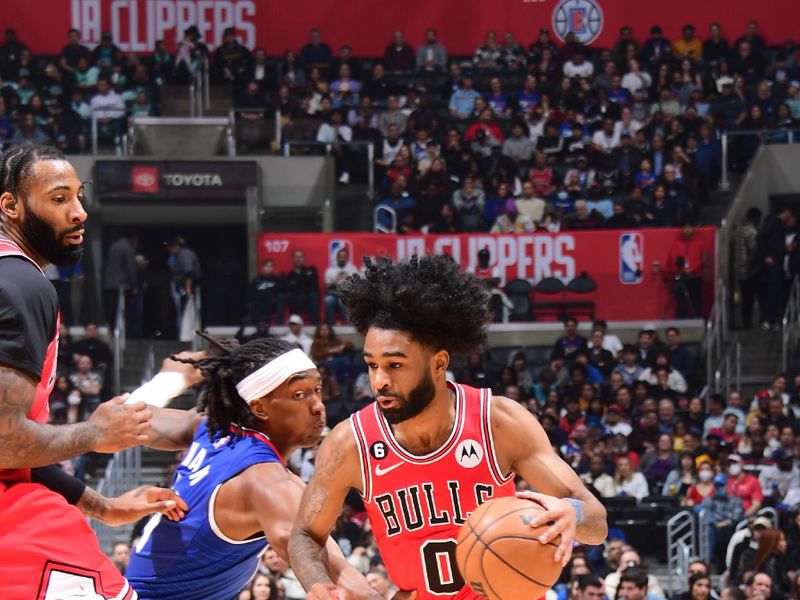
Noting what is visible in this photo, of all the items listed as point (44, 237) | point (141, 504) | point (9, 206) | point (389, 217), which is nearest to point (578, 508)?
point (141, 504)

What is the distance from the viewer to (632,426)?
1630cm

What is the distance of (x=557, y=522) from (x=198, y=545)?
163cm

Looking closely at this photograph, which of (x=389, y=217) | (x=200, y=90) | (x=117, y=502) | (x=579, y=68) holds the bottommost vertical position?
(x=117, y=502)

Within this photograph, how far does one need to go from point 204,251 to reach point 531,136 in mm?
6115

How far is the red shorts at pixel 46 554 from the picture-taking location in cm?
466

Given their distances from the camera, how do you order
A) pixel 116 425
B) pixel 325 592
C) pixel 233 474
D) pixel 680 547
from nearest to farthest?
pixel 116 425 → pixel 325 592 → pixel 233 474 → pixel 680 547

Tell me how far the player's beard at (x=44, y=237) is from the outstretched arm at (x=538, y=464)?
1903mm

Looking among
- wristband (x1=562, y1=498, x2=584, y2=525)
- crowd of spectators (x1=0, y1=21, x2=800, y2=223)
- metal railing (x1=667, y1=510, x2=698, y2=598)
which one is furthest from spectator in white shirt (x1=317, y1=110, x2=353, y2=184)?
wristband (x1=562, y1=498, x2=584, y2=525)

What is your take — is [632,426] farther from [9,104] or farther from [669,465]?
[9,104]

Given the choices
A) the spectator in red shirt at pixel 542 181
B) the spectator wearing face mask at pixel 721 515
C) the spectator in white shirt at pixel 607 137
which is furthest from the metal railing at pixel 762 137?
the spectator wearing face mask at pixel 721 515

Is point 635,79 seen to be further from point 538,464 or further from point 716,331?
point 538,464

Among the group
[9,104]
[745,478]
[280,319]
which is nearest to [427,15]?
[9,104]

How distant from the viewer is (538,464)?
221 inches

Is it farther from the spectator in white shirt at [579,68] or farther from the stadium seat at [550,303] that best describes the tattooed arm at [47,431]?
the spectator in white shirt at [579,68]
